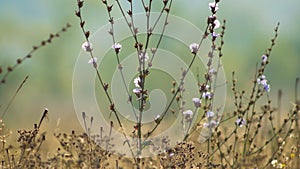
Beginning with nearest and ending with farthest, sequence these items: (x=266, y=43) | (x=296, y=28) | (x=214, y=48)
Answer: (x=214, y=48), (x=266, y=43), (x=296, y=28)

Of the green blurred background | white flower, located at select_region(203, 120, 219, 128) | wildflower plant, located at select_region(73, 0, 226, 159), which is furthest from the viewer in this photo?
the green blurred background

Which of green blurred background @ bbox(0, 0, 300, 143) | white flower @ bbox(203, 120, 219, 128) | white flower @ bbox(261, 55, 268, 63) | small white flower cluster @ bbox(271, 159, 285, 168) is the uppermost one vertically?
green blurred background @ bbox(0, 0, 300, 143)

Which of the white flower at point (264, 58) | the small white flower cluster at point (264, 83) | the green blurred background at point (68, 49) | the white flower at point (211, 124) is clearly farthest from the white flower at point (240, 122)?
the green blurred background at point (68, 49)

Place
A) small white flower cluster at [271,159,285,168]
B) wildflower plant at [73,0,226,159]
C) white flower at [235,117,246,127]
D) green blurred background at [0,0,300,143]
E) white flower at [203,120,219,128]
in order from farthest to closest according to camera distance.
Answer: green blurred background at [0,0,300,143]
small white flower cluster at [271,159,285,168]
white flower at [203,120,219,128]
white flower at [235,117,246,127]
wildflower plant at [73,0,226,159]

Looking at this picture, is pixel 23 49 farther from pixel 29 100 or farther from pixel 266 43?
pixel 266 43

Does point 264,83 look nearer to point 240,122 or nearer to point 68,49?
point 240,122

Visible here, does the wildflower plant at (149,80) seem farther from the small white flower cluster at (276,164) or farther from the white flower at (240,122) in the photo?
the small white flower cluster at (276,164)

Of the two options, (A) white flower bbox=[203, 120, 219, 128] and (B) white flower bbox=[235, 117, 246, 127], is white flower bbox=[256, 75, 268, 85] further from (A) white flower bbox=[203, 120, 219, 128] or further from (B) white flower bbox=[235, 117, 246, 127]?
(A) white flower bbox=[203, 120, 219, 128]

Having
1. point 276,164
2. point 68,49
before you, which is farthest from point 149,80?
point 276,164

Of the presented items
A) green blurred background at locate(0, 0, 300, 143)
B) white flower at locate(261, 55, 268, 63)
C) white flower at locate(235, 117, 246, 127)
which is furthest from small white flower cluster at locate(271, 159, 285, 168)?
green blurred background at locate(0, 0, 300, 143)

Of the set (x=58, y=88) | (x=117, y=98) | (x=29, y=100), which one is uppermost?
(x=58, y=88)

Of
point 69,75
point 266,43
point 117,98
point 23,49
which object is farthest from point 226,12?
point 117,98
